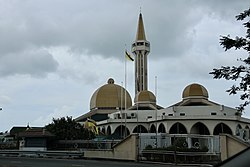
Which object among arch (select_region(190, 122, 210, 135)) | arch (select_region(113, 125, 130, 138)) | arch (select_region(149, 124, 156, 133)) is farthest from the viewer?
arch (select_region(113, 125, 130, 138))

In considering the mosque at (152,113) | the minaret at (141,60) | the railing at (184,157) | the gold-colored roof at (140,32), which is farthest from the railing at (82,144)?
the gold-colored roof at (140,32)

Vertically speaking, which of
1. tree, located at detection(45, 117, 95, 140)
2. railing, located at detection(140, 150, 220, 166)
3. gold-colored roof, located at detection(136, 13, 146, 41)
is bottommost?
railing, located at detection(140, 150, 220, 166)

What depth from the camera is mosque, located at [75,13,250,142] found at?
75.9 metres

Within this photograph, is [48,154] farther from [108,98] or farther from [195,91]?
[108,98]

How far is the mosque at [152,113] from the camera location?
75.9m

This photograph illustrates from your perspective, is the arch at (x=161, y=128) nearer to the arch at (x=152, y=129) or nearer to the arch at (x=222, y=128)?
the arch at (x=152, y=129)

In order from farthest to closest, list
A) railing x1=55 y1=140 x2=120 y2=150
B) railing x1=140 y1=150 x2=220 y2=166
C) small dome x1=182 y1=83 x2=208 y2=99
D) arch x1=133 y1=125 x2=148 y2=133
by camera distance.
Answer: arch x1=133 y1=125 x2=148 y2=133 < small dome x1=182 y1=83 x2=208 y2=99 < railing x1=55 y1=140 x2=120 y2=150 < railing x1=140 y1=150 x2=220 y2=166

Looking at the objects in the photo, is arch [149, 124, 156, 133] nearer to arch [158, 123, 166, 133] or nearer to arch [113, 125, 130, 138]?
arch [158, 123, 166, 133]

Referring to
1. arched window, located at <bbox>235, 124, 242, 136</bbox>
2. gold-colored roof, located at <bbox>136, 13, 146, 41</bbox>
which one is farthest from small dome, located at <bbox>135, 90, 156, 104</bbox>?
gold-colored roof, located at <bbox>136, 13, 146, 41</bbox>

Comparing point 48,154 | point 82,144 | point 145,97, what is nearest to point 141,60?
point 145,97

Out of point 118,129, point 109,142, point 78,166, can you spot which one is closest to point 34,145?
point 109,142

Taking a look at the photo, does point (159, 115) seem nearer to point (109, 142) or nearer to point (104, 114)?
point (104, 114)

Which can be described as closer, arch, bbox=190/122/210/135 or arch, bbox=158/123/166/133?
arch, bbox=190/122/210/135

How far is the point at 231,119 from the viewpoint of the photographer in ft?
247
